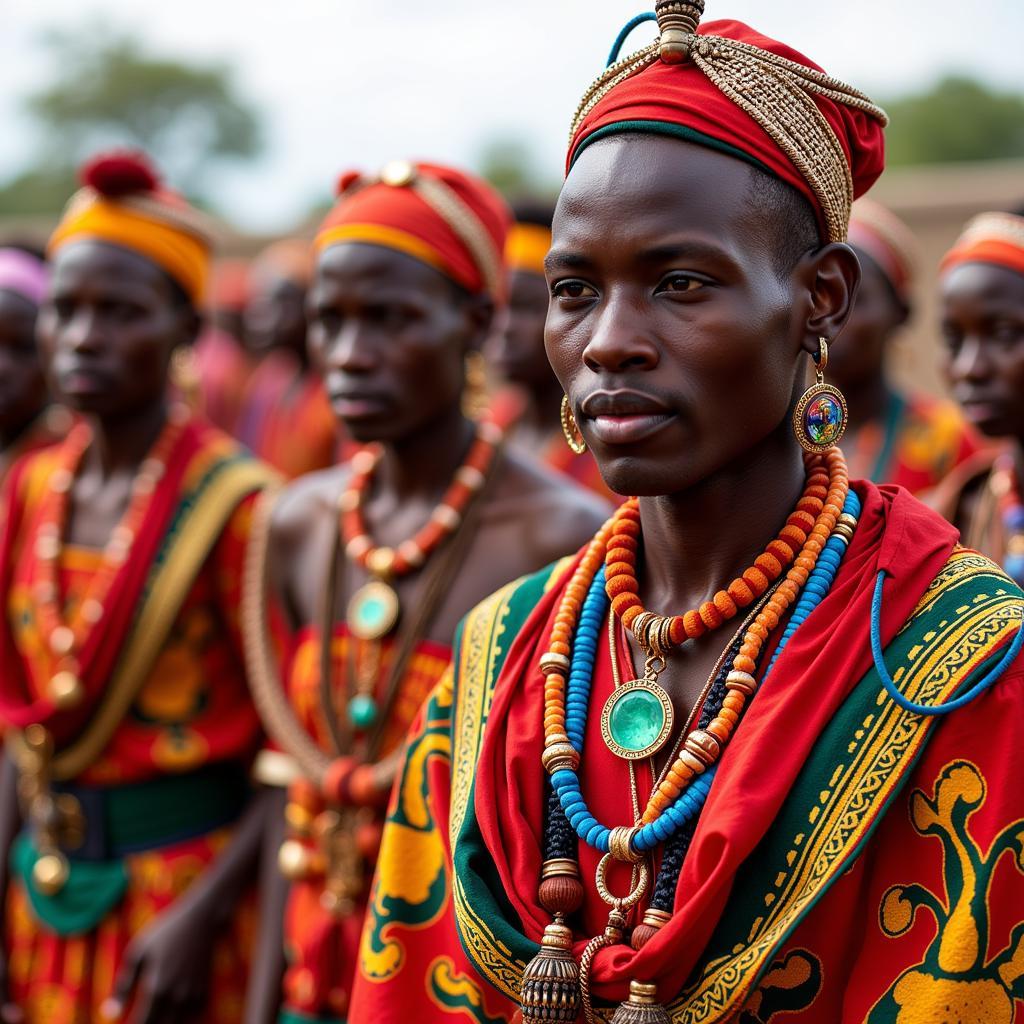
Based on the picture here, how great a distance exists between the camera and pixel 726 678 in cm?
211

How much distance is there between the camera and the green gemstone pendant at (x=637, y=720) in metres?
2.14

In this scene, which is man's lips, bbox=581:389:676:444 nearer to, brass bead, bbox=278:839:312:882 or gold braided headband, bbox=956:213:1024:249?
brass bead, bbox=278:839:312:882

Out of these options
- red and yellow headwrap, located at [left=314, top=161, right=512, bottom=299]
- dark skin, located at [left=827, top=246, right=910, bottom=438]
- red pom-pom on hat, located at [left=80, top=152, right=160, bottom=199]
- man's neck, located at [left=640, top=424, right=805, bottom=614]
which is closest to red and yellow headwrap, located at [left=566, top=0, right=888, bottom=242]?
man's neck, located at [left=640, top=424, right=805, bottom=614]

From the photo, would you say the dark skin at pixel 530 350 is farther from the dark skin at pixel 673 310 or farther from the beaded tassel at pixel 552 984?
the beaded tassel at pixel 552 984

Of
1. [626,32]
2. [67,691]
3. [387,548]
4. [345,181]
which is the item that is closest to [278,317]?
[345,181]

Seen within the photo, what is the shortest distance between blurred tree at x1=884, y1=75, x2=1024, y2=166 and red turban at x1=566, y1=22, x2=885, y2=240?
42.4 meters

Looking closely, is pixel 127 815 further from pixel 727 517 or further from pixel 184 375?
pixel 727 517

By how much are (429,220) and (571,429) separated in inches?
71.0

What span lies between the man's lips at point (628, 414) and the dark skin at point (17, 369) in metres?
4.26

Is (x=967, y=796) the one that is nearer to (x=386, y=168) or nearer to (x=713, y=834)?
(x=713, y=834)

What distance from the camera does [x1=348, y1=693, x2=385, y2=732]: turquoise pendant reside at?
11.8ft

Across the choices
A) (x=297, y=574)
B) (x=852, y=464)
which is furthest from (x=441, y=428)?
(x=852, y=464)

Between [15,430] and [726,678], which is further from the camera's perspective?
[15,430]

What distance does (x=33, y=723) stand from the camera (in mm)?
4133
